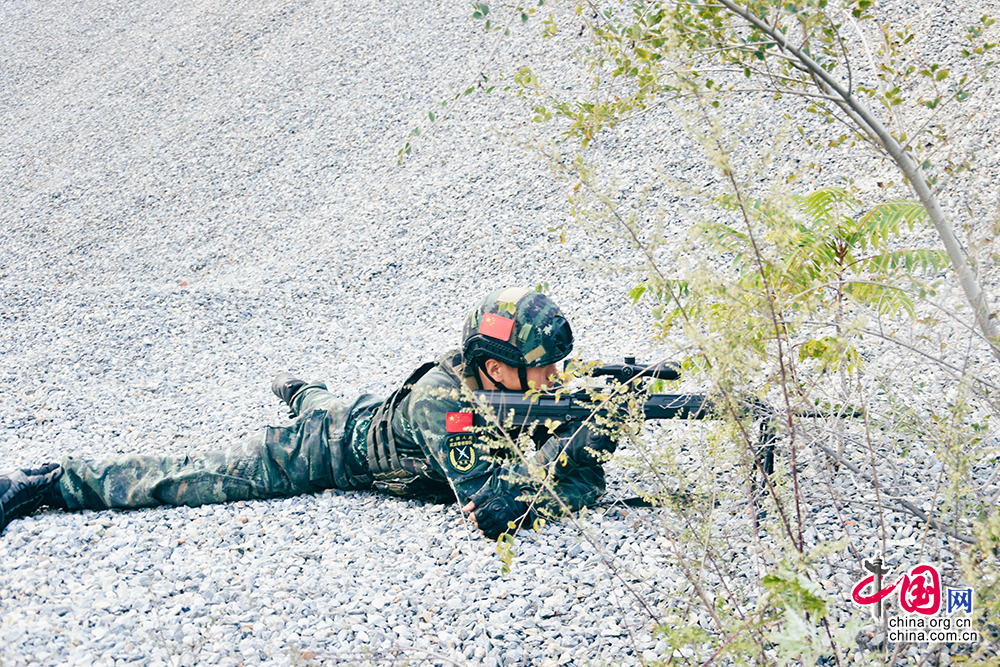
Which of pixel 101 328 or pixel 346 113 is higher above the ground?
pixel 346 113

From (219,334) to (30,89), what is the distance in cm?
1590

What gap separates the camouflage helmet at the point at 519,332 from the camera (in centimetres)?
386

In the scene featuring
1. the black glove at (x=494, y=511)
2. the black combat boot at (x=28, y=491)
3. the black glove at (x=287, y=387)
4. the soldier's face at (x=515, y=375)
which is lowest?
the black glove at (x=494, y=511)

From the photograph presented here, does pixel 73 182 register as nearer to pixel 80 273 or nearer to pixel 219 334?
pixel 80 273

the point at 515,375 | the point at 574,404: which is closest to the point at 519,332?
the point at 515,375

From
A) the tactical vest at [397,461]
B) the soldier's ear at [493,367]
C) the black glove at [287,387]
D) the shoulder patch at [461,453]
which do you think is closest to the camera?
the shoulder patch at [461,453]

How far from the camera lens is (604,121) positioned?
272 cm

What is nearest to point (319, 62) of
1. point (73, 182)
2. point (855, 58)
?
point (73, 182)

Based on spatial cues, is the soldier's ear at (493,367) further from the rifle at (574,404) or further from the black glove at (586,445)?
the black glove at (586,445)

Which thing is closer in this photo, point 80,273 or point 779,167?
point 779,167

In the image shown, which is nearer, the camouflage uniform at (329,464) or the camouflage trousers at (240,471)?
the camouflage uniform at (329,464)

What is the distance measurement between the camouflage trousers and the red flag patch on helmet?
3.80ft

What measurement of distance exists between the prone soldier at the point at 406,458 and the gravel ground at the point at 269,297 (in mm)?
144

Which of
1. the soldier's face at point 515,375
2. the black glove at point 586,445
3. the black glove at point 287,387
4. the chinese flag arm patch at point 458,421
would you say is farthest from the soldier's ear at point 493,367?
the black glove at point 287,387
